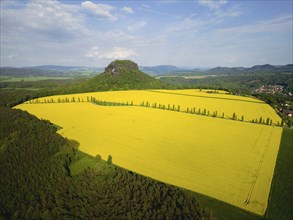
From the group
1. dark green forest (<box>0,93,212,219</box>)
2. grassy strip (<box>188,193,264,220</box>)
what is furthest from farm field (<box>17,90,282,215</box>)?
dark green forest (<box>0,93,212,219</box>)

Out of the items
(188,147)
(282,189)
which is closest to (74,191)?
(188,147)

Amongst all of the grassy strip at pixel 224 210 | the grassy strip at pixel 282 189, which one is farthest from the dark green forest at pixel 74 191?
the grassy strip at pixel 282 189

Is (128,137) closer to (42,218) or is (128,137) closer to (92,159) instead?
(92,159)

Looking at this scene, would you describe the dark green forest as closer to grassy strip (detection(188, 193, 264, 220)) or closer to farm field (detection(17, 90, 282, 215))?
grassy strip (detection(188, 193, 264, 220))

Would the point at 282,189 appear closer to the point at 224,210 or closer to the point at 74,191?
the point at 224,210

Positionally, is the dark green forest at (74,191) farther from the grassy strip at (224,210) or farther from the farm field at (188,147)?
the farm field at (188,147)

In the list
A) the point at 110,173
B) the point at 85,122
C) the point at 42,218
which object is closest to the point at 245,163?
the point at 110,173
